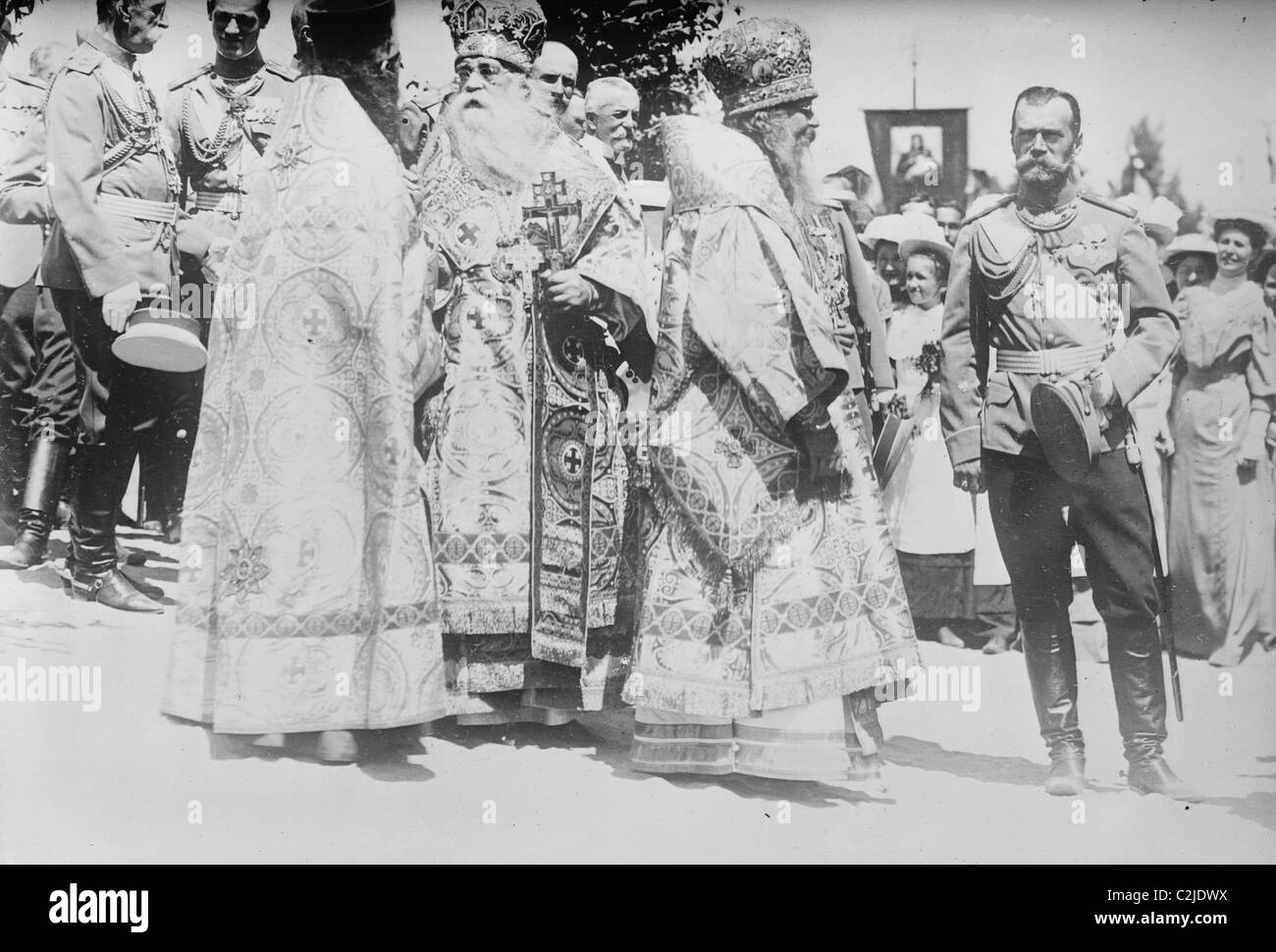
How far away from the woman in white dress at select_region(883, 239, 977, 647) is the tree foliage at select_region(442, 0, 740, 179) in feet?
2.82

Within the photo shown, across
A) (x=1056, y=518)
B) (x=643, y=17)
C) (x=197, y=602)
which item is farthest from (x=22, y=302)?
(x=1056, y=518)

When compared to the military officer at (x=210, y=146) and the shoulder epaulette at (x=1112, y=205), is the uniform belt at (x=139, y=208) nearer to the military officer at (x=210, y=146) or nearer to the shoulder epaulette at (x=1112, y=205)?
the military officer at (x=210, y=146)

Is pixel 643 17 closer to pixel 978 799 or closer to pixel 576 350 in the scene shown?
pixel 576 350

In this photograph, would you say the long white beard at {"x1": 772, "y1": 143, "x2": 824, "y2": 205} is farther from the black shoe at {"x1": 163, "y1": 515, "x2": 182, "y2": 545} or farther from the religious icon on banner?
the black shoe at {"x1": 163, "y1": 515, "x2": 182, "y2": 545}

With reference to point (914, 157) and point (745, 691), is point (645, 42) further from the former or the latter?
point (745, 691)

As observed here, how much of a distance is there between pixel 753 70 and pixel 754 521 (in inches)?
55.0

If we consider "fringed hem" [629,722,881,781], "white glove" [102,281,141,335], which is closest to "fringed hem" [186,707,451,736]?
"fringed hem" [629,722,881,781]

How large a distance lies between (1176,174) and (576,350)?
1.98 meters

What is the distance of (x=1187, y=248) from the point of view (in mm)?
→ 4797

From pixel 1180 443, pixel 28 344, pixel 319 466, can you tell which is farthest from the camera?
pixel 1180 443

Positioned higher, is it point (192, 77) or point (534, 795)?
point (192, 77)

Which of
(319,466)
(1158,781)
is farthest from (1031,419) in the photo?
(319,466)

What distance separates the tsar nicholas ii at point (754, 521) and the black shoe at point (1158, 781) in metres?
0.82
